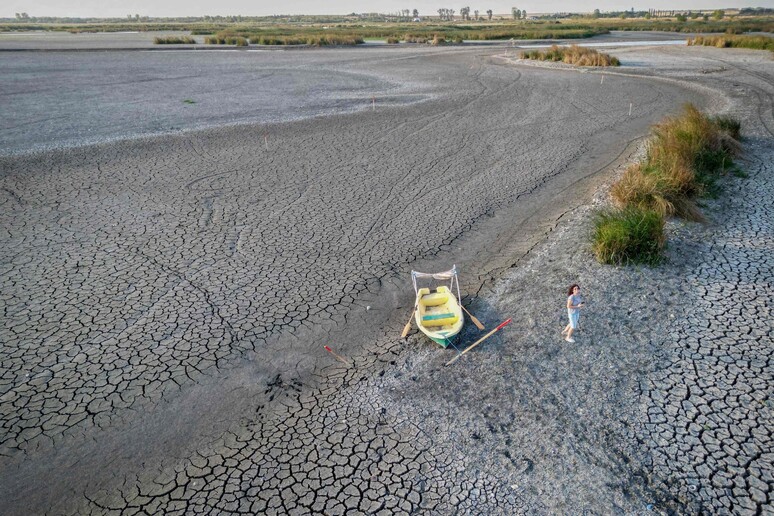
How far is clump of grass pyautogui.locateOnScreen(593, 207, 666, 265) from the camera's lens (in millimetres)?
7766

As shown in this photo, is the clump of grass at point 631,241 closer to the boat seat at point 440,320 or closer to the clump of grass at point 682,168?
the clump of grass at point 682,168

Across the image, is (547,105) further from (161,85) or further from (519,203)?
(161,85)

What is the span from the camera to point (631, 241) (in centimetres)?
780

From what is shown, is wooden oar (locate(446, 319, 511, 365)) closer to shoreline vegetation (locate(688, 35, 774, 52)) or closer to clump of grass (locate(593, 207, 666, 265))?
clump of grass (locate(593, 207, 666, 265))

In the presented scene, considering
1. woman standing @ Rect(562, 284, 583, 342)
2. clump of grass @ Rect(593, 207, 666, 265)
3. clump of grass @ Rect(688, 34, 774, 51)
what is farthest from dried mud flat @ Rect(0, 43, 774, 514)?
clump of grass @ Rect(688, 34, 774, 51)

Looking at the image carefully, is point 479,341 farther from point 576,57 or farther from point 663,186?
point 576,57

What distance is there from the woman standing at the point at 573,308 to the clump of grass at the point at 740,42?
39463 millimetres

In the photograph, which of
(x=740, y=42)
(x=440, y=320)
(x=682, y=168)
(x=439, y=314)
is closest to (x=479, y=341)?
(x=440, y=320)

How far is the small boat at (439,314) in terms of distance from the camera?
612 cm

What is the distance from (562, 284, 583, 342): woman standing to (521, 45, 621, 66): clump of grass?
97.2 ft

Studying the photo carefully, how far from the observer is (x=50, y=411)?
17.7 ft

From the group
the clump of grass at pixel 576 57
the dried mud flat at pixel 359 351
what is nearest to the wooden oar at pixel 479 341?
the dried mud flat at pixel 359 351

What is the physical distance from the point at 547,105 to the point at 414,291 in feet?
50.1

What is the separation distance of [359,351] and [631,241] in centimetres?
Answer: 469
